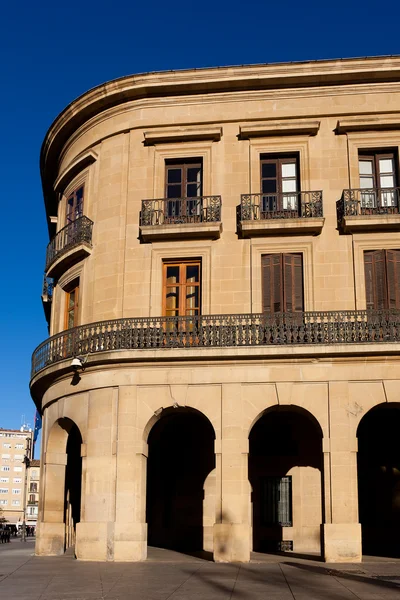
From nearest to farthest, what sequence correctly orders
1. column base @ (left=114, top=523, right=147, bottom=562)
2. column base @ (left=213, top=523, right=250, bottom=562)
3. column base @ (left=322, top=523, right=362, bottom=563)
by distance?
column base @ (left=322, top=523, right=362, bottom=563) < column base @ (left=213, top=523, right=250, bottom=562) < column base @ (left=114, top=523, right=147, bottom=562)

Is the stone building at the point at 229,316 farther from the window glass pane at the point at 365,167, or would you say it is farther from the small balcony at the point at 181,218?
the window glass pane at the point at 365,167

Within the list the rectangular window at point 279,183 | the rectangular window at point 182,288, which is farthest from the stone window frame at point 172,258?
the rectangular window at point 279,183

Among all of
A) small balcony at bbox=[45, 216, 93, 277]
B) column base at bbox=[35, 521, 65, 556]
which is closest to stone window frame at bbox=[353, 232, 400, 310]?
small balcony at bbox=[45, 216, 93, 277]

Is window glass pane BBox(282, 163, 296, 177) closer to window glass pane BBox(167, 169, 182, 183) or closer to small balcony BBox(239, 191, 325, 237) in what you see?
small balcony BBox(239, 191, 325, 237)

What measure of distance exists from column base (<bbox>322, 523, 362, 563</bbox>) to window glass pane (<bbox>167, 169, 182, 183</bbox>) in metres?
11.7

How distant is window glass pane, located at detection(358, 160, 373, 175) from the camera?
23.8 metres

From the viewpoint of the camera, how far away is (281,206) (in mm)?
23562

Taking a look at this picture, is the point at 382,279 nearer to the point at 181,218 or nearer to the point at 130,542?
the point at 181,218

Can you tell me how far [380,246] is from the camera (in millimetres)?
22688

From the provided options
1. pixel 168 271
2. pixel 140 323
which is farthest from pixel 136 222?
pixel 140 323

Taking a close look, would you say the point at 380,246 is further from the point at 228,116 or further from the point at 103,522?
the point at 103,522

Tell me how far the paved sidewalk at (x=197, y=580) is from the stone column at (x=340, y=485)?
24.5 inches

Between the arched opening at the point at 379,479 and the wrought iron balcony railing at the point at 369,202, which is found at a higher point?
the wrought iron balcony railing at the point at 369,202

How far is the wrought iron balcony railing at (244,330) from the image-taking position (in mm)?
21406
